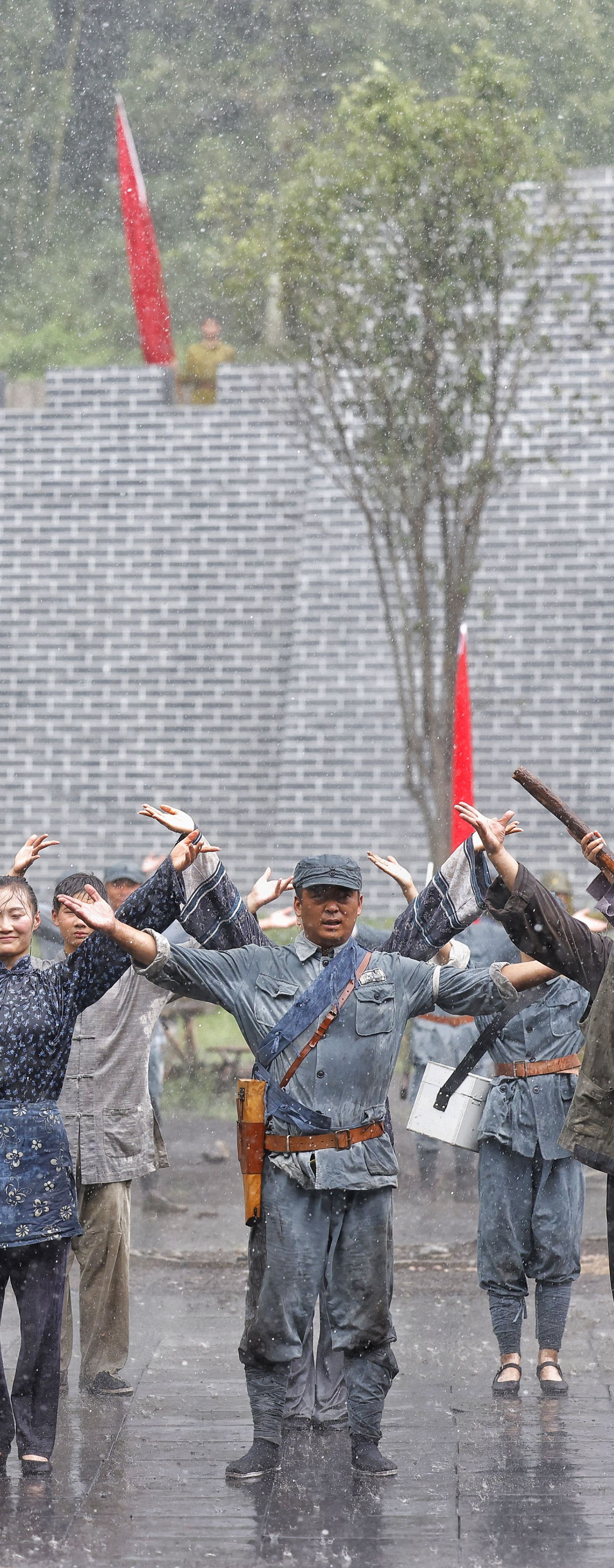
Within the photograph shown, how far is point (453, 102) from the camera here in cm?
1146

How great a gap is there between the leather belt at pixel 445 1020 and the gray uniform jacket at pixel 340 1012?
2.26m

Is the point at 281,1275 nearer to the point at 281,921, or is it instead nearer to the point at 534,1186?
the point at 534,1186

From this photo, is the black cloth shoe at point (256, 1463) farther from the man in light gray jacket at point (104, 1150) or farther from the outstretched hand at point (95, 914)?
the outstretched hand at point (95, 914)

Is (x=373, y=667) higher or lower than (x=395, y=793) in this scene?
higher

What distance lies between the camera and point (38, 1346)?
4.77m

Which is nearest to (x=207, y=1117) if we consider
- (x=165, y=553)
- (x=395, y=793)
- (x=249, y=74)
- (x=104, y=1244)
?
(x=395, y=793)

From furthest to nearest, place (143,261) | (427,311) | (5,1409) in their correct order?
1. (143,261)
2. (427,311)
3. (5,1409)

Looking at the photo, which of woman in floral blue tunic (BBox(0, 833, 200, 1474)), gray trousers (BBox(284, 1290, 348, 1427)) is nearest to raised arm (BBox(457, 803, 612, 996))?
woman in floral blue tunic (BBox(0, 833, 200, 1474))

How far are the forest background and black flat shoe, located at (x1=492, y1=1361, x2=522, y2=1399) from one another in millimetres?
8526

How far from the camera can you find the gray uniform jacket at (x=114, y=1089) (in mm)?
5703

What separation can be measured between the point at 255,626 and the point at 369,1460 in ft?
28.1

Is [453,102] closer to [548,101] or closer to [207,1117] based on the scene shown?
[548,101]

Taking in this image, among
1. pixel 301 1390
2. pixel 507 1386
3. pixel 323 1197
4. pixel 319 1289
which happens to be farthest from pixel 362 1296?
pixel 507 1386

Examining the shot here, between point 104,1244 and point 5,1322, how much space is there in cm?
106
